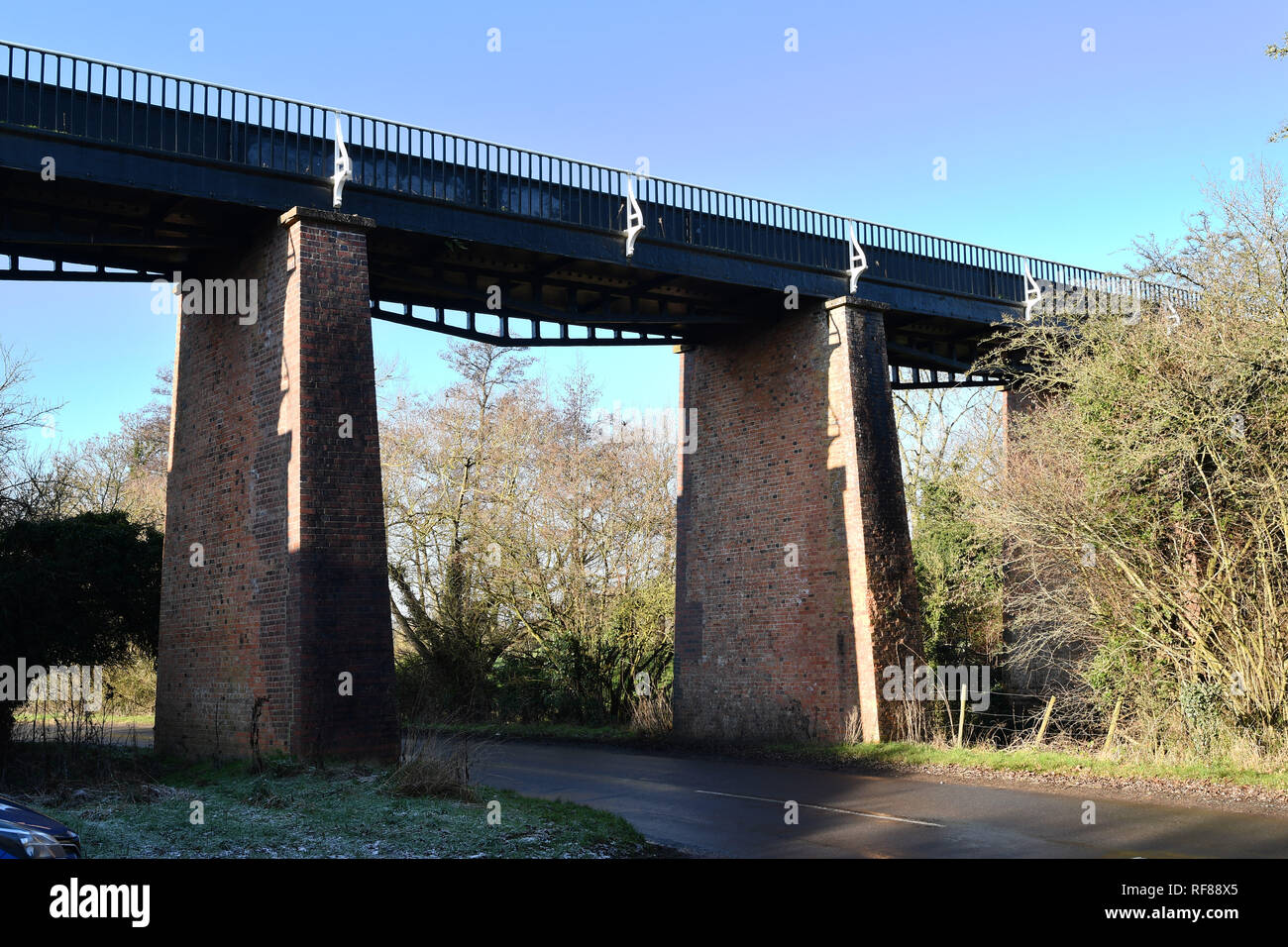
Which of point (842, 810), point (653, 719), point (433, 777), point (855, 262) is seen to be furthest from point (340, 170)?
point (653, 719)

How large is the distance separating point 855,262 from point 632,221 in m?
4.98

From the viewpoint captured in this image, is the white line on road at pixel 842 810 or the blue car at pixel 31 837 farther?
the white line on road at pixel 842 810

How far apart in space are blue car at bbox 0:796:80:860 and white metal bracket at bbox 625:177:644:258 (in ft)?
43.1

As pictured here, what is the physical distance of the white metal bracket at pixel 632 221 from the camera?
18.1m

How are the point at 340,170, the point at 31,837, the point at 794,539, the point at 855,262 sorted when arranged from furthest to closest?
the point at 855,262 < the point at 794,539 < the point at 340,170 < the point at 31,837

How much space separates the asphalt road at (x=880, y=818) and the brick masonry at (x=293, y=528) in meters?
3.04

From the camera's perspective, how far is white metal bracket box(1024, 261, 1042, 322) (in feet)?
77.8

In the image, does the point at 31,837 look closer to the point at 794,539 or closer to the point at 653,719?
the point at 794,539

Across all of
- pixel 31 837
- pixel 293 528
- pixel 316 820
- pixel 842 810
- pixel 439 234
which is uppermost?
pixel 439 234

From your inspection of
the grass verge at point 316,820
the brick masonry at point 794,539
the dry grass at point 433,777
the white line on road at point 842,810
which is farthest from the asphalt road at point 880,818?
the brick masonry at point 794,539

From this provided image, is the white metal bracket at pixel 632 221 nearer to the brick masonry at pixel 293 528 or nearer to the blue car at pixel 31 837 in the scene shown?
the brick masonry at pixel 293 528

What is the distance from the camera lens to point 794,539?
2062 centimetres

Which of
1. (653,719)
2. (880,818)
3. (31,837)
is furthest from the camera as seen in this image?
(653,719)
